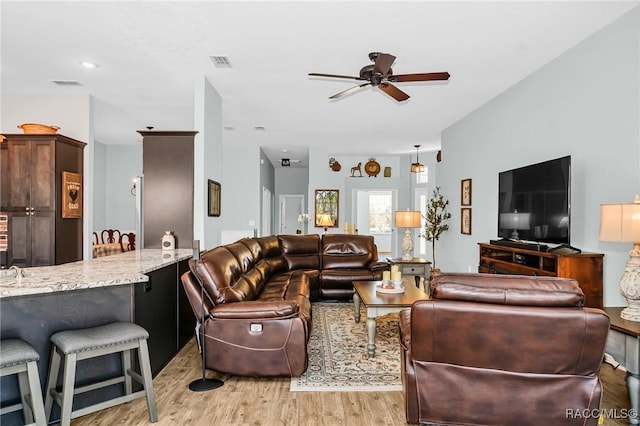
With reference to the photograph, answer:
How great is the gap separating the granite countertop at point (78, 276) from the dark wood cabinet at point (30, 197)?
2.01m

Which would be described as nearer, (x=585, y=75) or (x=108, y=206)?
(x=585, y=75)

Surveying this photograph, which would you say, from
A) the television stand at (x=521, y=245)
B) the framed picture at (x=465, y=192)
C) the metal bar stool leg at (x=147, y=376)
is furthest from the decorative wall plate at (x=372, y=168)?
the metal bar stool leg at (x=147, y=376)

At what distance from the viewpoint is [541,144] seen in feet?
15.1

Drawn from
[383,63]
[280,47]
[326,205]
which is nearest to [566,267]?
[383,63]

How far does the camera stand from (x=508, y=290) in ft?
6.93

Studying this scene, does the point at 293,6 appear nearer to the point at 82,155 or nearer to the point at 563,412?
the point at 563,412

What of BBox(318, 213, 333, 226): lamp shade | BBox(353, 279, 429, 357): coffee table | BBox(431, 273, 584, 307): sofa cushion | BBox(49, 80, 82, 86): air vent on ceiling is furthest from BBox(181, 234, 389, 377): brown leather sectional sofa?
BBox(318, 213, 333, 226): lamp shade

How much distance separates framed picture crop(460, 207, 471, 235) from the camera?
256 inches

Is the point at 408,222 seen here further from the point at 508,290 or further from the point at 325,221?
the point at 508,290

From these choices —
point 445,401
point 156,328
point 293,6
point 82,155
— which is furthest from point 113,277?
point 82,155

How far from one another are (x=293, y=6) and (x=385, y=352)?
3.05m

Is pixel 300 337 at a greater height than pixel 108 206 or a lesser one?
lesser

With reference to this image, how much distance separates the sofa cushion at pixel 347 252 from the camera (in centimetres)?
616

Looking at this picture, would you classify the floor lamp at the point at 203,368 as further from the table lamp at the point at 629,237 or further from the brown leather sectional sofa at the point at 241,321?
the table lamp at the point at 629,237
